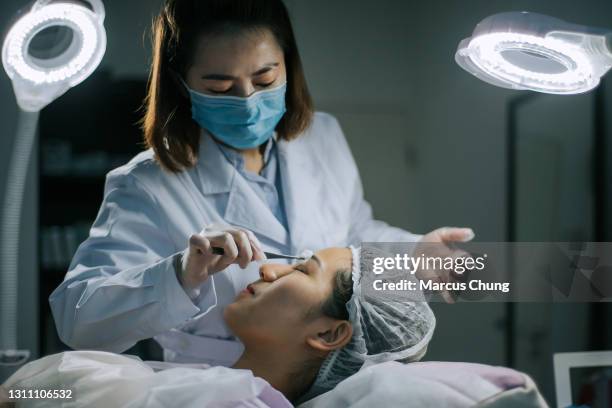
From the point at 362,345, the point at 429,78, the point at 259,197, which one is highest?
the point at 429,78

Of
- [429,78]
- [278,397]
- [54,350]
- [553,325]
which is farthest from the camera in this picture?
[553,325]

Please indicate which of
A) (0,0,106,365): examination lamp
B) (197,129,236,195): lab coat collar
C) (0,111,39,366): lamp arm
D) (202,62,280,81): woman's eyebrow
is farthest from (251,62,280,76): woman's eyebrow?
(0,111,39,366): lamp arm

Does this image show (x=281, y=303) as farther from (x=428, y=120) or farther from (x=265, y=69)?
(x=428, y=120)

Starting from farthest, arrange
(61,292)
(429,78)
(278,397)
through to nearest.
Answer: (429,78)
(61,292)
(278,397)

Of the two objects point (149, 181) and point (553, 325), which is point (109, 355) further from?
point (553, 325)

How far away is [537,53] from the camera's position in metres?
1.07

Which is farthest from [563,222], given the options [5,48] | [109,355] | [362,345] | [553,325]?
[5,48]

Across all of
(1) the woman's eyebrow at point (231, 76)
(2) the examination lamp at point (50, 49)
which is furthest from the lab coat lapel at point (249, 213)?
(2) the examination lamp at point (50, 49)

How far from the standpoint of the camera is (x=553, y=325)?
2189 millimetres

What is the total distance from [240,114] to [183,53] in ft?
0.53

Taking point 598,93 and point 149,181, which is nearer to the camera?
point 149,181

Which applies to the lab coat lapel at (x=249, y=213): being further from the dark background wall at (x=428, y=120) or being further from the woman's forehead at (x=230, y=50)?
the dark background wall at (x=428, y=120)

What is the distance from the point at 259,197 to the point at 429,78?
3.02 feet

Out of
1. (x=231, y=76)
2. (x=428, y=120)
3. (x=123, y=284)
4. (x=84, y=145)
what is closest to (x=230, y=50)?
(x=231, y=76)
